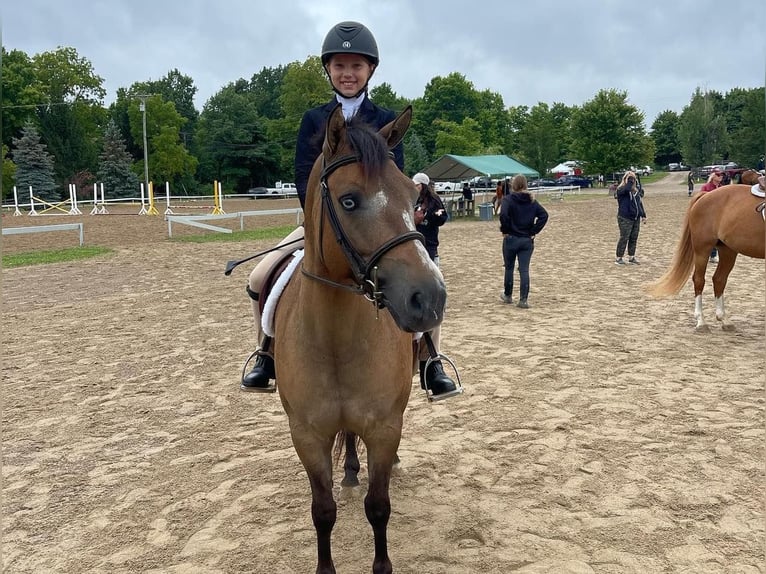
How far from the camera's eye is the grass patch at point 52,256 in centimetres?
1605

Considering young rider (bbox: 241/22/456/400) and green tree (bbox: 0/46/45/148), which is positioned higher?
green tree (bbox: 0/46/45/148)

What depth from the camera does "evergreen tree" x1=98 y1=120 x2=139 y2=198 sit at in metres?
58.0

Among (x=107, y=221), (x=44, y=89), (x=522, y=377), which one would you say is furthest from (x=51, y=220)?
(x=44, y=89)

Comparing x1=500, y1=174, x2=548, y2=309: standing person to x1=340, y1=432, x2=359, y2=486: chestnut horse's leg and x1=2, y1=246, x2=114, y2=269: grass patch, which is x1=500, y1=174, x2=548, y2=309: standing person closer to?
x1=340, y1=432, x2=359, y2=486: chestnut horse's leg

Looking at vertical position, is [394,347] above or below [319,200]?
below

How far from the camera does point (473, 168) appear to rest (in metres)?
32.1

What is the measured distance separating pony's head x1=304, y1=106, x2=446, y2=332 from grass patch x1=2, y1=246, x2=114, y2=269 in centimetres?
1595

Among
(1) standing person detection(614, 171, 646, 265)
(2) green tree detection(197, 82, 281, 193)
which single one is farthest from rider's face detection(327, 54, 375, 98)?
(2) green tree detection(197, 82, 281, 193)

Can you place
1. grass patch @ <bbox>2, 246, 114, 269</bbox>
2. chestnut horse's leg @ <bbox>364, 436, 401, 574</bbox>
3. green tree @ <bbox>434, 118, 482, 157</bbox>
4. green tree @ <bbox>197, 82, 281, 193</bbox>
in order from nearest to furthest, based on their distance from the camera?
chestnut horse's leg @ <bbox>364, 436, 401, 574</bbox> → grass patch @ <bbox>2, 246, 114, 269</bbox> → green tree @ <bbox>434, 118, 482, 157</bbox> → green tree @ <bbox>197, 82, 281, 193</bbox>

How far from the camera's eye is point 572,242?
64.0ft

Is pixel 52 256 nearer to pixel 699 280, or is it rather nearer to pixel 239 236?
pixel 239 236

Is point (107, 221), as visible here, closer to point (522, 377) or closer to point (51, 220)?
point (51, 220)

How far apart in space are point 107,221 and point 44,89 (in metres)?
45.8

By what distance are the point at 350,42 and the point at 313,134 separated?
591 millimetres
